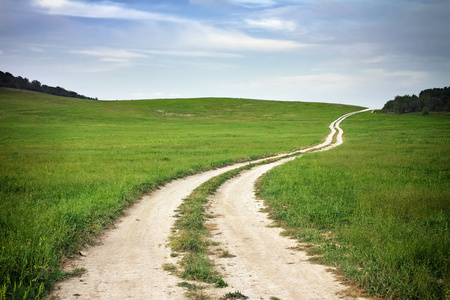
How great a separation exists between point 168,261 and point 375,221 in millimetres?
6486

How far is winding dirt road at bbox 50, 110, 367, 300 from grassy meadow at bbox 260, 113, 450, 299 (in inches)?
30.7

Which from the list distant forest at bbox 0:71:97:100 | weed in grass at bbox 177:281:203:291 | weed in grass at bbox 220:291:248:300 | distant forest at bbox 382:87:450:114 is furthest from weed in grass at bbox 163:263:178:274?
distant forest at bbox 0:71:97:100

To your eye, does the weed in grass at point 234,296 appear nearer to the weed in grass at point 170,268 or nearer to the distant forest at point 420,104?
the weed in grass at point 170,268

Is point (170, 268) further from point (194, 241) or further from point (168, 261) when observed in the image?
point (194, 241)

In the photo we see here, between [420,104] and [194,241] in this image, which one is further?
[420,104]

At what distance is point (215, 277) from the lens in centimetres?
752

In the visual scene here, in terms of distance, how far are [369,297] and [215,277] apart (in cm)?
300

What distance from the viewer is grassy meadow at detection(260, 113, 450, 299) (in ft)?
23.6

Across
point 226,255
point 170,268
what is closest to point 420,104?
point 226,255

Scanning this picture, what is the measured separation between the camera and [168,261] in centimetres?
851

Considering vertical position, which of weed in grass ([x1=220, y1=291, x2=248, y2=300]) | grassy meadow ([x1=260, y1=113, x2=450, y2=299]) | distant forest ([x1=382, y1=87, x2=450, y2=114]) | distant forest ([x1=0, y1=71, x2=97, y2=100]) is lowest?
weed in grass ([x1=220, y1=291, x2=248, y2=300])

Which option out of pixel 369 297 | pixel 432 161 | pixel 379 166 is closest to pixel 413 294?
pixel 369 297

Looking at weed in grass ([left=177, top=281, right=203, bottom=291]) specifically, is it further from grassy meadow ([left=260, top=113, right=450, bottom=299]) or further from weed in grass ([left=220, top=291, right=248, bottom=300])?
grassy meadow ([left=260, top=113, right=450, bottom=299])

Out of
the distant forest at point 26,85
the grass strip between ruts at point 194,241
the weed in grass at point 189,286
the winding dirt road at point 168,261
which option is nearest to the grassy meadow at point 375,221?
the winding dirt road at point 168,261
